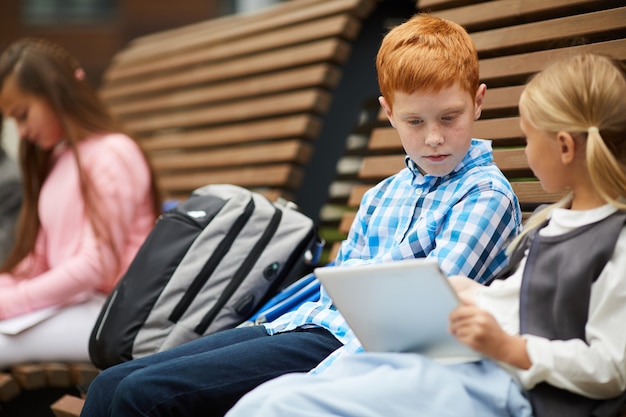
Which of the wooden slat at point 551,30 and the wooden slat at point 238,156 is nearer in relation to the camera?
the wooden slat at point 551,30

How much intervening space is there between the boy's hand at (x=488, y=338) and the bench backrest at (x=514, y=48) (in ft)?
3.60

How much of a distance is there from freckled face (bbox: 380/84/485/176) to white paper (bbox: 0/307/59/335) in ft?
6.30

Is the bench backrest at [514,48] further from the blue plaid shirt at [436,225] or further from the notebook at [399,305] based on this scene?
the notebook at [399,305]

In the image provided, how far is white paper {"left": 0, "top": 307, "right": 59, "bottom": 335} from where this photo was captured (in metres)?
3.82

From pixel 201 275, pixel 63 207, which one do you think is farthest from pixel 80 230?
pixel 201 275

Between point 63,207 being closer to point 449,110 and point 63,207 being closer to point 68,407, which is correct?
point 68,407

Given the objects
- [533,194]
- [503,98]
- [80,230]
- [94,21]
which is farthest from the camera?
[94,21]

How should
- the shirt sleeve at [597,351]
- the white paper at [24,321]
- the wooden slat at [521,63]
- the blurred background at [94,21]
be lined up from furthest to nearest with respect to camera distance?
1. the blurred background at [94,21]
2. the white paper at [24,321]
3. the wooden slat at [521,63]
4. the shirt sleeve at [597,351]

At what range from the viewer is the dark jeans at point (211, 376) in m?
2.63

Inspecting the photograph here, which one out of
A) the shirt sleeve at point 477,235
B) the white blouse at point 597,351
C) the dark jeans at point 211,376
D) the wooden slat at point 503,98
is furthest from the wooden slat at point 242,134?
the white blouse at point 597,351

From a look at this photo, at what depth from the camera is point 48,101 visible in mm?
4258

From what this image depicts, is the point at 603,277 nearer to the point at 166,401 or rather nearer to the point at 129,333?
the point at 166,401

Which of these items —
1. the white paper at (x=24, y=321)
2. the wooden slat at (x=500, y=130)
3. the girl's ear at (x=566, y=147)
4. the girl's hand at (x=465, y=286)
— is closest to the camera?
the girl's ear at (x=566, y=147)

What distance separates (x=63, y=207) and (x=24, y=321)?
0.52 m
